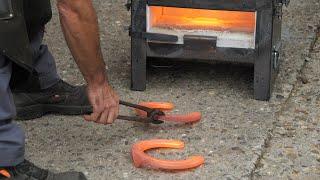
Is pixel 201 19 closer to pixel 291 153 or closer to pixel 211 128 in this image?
pixel 211 128

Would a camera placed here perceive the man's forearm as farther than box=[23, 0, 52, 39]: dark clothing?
No

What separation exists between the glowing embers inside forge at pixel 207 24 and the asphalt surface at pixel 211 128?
0.34 m

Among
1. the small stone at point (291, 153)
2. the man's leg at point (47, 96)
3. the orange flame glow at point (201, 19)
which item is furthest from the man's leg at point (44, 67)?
the small stone at point (291, 153)

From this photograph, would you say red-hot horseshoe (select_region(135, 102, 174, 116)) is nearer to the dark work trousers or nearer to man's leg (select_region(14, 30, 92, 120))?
man's leg (select_region(14, 30, 92, 120))

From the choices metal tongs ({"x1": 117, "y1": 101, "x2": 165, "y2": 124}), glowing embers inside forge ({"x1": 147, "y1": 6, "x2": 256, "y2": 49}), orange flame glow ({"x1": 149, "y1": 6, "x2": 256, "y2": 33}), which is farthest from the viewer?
orange flame glow ({"x1": 149, "y1": 6, "x2": 256, "y2": 33})

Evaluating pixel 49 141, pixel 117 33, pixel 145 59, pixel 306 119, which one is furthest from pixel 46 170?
pixel 117 33

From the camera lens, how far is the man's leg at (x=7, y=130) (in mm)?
2572

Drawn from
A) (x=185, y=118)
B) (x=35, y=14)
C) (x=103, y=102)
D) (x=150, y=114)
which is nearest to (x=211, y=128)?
(x=185, y=118)

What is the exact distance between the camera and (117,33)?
4512 mm

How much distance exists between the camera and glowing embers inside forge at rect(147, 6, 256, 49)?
345 centimetres

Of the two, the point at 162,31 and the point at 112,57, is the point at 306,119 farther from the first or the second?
the point at 112,57

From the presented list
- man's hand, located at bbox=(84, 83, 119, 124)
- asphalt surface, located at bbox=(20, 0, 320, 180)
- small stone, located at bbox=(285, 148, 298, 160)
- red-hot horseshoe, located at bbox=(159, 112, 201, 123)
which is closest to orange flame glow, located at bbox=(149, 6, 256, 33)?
asphalt surface, located at bbox=(20, 0, 320, 180)

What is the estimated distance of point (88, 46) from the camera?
8.20 feet

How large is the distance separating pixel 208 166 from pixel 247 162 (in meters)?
0.17
